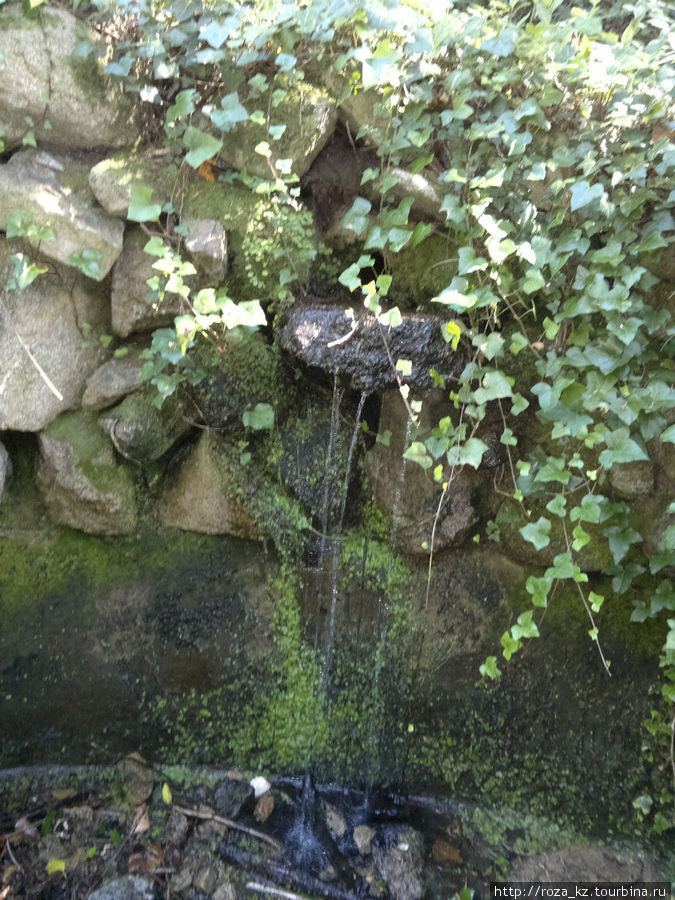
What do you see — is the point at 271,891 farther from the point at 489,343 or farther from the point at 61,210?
the point at 61,210

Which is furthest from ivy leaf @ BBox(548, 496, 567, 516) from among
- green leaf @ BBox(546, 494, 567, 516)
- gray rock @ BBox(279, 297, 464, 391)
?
gray rock @ BBox(279, 297, 464, 391)

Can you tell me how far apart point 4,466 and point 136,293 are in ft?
2.79

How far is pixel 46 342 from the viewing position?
235 cm

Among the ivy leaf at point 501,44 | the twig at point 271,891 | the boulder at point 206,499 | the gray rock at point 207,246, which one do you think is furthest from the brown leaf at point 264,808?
the ivy leaf at point 501,44

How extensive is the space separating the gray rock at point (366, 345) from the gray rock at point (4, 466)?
3.93 ft

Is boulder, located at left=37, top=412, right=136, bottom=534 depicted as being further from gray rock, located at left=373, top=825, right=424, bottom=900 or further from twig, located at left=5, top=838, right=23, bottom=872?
gray rock, located at left=373, top=825, right=424, bottom=900

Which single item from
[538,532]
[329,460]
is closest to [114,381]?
[329,460]

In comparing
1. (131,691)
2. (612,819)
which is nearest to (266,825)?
(131,691)

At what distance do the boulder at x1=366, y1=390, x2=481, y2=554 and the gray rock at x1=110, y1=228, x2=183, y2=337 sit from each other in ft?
3.04

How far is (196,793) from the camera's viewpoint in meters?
2.68

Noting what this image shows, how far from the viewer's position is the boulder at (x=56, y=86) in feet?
6.94

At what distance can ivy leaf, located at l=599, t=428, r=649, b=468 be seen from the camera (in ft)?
6.75

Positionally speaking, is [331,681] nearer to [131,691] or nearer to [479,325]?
[131,691]

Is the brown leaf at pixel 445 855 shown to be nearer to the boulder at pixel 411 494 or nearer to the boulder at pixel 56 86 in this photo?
the boulder at pixel 411 494
